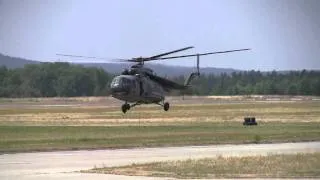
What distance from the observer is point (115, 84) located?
50.6 meters

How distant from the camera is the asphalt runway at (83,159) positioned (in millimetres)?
19938

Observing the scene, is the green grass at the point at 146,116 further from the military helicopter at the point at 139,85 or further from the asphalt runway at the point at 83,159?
the asphalt runway at the point at 83,159

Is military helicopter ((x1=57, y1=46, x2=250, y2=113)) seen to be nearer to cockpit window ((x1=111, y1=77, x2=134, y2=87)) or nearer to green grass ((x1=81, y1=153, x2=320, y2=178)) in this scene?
cockpit window ((x1=111, y1=77, x2=134, y2=87))

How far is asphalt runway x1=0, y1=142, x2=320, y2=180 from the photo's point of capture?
19.9 m

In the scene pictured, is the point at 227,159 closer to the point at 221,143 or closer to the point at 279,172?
the point at 279,172

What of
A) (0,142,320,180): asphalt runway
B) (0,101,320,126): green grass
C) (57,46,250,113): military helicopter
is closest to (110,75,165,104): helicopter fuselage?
(57,46,250,113): military helicopter

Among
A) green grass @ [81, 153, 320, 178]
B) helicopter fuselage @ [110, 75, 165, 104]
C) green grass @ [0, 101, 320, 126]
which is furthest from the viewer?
green grass @ [0, 101, 320, 126]

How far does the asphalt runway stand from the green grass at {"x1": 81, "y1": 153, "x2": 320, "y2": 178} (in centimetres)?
130

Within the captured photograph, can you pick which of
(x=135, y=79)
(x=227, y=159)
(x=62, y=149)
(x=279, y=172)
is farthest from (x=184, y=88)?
(x=279, y=172)

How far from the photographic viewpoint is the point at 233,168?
2086 cm

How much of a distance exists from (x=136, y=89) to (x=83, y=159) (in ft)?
84.3

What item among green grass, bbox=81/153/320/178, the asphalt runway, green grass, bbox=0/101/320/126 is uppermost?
green grass, bbox=81/153/320/178

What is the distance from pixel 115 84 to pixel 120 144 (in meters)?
15.4

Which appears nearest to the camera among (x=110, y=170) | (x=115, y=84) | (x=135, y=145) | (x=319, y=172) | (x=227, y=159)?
(x=319, y=172)
